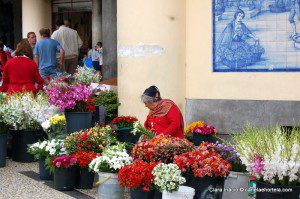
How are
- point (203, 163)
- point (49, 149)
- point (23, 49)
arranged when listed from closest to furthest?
point (203, 163) < point (49, 149) < point (23, 49)

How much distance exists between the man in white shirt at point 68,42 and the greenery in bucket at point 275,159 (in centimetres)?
921

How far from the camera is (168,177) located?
700 cm

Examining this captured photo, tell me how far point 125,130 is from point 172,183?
13.3 feet

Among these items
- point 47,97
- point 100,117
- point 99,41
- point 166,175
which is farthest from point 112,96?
point 99,41

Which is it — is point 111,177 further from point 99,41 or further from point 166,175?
point 99,41

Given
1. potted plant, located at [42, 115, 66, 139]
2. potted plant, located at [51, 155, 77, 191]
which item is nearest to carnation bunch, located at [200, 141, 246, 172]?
potted plant, located at [51, 155, 77, 191]

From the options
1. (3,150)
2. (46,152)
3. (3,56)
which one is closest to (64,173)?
(46,152)

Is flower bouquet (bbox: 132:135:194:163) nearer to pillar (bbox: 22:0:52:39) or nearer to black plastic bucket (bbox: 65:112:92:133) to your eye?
black plastic bucket (bbox: 65:112:92:133)

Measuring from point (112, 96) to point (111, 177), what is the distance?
488cm

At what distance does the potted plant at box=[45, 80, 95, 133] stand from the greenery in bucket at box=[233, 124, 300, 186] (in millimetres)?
3787

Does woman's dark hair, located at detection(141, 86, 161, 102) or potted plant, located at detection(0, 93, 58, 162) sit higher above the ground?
woman's dark hair, located at detection(141, 86, 161, 102)

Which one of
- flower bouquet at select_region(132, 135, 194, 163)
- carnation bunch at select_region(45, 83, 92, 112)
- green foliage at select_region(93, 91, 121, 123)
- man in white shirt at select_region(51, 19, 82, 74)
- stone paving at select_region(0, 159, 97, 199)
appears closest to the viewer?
flower bouquet at select_region(132, 135, 194, 163)

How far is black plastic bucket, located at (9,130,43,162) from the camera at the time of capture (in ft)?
34.6

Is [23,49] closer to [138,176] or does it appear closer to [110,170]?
[110,170]
